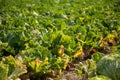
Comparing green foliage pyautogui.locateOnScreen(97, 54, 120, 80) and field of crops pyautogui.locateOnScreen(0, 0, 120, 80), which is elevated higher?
green foliage pyautogui.locateOnScreen(97, 54, 120, 80)

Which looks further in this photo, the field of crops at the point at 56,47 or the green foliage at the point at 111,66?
the field of crops at the point at 56,47

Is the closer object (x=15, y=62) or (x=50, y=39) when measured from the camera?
(x=15, y=62)

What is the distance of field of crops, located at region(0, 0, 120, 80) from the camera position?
541 cm

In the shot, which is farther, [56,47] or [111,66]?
[56,47]

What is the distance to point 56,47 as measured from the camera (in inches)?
281

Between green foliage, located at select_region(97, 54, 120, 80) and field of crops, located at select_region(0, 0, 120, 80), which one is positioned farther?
field of crops, located at select_region(0, 0, 120, 80)

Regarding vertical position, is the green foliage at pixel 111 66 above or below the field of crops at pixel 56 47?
above

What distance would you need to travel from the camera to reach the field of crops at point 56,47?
5409mm

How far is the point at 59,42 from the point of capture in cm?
754

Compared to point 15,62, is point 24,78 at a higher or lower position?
lower

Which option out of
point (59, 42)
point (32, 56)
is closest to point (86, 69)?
point (32, 56)

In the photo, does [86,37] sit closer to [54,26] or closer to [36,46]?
[54,26]

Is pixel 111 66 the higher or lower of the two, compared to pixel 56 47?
higher

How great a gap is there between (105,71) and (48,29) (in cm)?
353
